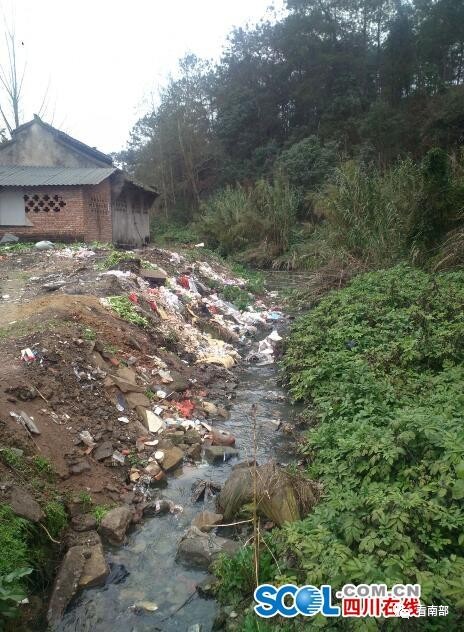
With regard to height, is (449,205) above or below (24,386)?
above

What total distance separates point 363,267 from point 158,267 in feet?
14.9

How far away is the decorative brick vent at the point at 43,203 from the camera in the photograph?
46.1 ft

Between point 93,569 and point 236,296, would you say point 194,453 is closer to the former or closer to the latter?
point 93,569

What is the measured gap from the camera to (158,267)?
33.9ft

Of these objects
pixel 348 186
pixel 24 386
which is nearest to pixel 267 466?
pixel 24 386

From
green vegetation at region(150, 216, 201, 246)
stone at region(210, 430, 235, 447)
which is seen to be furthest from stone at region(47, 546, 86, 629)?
green vegetation at region(150, 216, 201, 246)

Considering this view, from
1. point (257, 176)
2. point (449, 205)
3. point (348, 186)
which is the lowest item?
point (449, 205)

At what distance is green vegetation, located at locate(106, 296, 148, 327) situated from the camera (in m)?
7.01

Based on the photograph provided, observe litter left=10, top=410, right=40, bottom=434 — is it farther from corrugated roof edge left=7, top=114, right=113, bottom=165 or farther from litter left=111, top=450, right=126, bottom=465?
corrugated roof edge left=7, top=114, right=113, bottom=165

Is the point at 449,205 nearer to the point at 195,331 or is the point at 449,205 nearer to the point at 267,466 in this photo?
the point at 195,331

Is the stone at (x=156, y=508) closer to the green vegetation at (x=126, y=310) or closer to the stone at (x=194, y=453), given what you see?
the stone at (x=194, y=453)

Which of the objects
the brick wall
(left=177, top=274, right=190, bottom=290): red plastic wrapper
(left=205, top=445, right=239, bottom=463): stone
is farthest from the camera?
the brick wall

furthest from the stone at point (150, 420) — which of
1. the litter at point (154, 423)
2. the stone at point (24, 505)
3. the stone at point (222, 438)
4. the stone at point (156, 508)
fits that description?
the stone at point (24, 505)

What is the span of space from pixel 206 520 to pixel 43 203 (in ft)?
42.7
